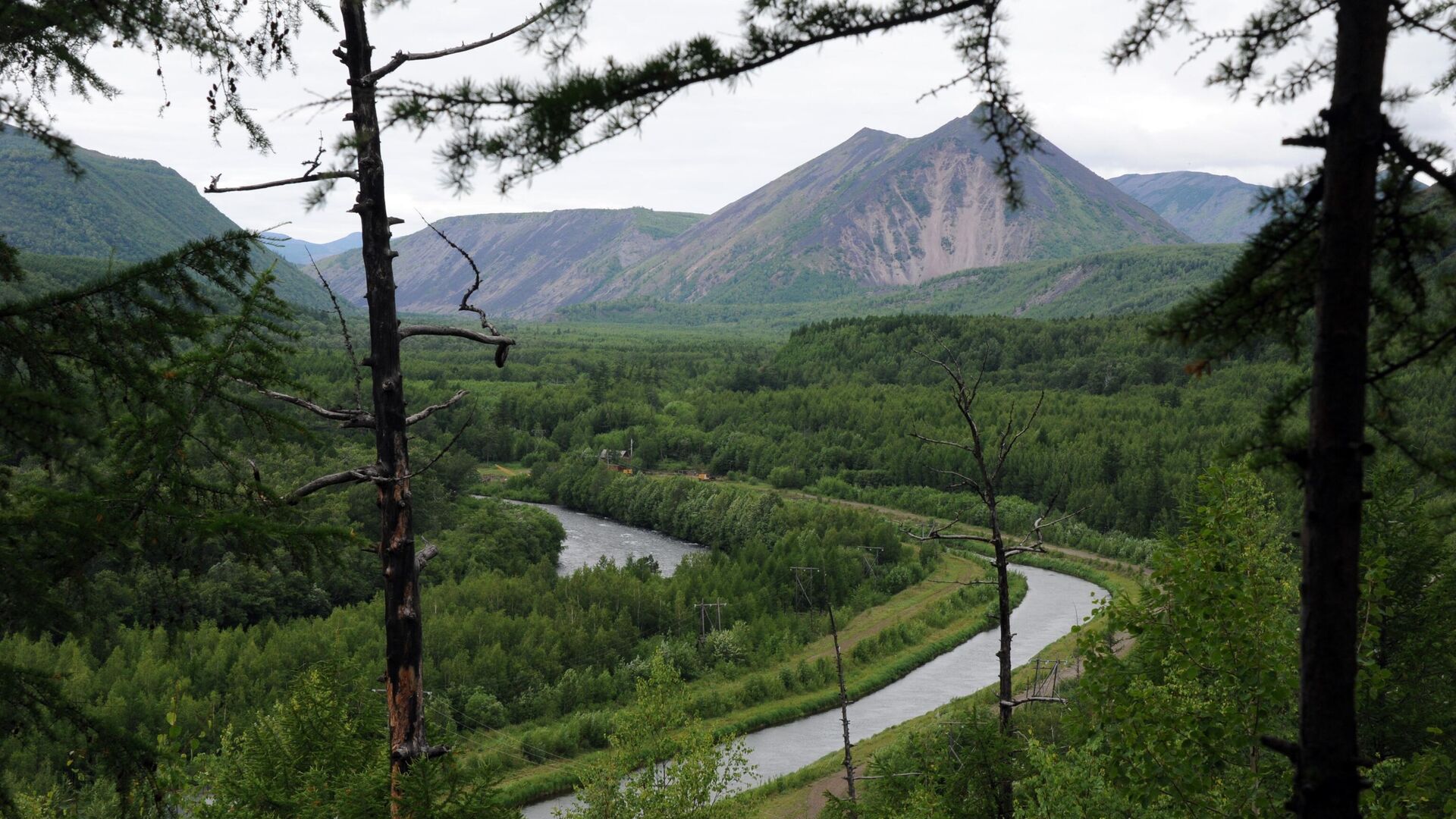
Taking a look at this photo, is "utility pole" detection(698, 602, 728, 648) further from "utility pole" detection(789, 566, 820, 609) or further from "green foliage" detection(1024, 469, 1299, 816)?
"green foliage" detection(1024, 469, 1299, 816)

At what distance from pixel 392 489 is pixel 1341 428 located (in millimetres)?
6551

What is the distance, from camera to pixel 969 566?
66.8m

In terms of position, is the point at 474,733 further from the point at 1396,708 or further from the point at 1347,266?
the point at 1347,266

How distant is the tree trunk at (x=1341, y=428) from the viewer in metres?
4.42

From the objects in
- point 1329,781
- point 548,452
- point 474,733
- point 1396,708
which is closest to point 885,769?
point 1396,708

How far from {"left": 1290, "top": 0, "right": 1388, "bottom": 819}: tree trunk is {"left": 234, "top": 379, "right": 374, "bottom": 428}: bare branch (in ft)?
21.7

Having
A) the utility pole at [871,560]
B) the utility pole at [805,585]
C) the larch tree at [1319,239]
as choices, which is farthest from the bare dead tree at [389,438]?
the utility pole at [871,560]

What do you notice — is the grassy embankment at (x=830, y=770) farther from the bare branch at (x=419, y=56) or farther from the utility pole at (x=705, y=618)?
the bare branch at (x=419, y=56)

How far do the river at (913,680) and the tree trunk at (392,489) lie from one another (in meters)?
19.0

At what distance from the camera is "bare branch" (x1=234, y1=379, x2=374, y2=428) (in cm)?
764

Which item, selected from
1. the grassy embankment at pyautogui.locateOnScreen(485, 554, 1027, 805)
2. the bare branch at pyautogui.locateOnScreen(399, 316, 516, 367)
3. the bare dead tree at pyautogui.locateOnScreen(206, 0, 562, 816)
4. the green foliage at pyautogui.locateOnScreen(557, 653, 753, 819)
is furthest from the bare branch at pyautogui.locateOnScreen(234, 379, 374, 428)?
the grassy embankment at pyautogui.locateOnScreen(485, 554, 1027, 805)

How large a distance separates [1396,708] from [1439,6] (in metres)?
14.5

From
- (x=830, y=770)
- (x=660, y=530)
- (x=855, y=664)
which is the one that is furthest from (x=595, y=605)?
(x=660, y=530)

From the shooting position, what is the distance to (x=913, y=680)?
151ft
